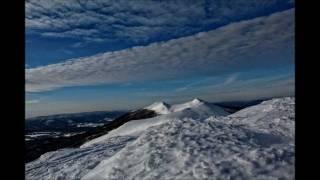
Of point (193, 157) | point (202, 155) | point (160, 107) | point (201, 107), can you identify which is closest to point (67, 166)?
point (193, 157)

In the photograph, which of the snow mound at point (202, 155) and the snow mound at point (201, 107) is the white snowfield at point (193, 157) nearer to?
the snow mound at point (202, 155)

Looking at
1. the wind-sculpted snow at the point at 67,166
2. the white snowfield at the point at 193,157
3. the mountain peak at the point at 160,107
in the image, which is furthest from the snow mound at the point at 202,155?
the mountain peak at the point at 160,107

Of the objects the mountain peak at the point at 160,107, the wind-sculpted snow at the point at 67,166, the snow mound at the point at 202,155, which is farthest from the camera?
the mountain peak at the point at 160,107

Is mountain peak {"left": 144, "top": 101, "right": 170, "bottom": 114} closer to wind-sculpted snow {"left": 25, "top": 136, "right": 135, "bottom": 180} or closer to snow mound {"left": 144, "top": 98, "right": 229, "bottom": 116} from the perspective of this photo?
snow mound {"left": 144, "top": 98, "right": 229, "bottom": 116}

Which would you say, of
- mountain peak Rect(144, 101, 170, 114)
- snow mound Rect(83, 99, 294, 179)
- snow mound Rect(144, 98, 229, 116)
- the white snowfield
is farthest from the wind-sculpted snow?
mountain peak Rect(144, 101, 170, 114)

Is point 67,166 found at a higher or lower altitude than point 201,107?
lower

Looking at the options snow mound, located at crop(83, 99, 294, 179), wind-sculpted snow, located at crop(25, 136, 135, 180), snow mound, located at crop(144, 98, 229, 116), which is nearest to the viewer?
snow mound, located at crop(83, 99, 294, 179)

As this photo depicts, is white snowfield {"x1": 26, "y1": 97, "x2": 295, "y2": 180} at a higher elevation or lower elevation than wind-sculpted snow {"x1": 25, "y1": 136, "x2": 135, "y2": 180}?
higher

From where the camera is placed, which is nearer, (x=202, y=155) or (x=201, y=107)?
(x=202, y=155)

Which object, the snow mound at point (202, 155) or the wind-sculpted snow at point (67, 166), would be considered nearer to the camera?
the snow mound at point (202, 155)

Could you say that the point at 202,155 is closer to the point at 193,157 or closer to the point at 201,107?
the point at 193,157

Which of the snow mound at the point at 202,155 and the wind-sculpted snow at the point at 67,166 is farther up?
the snow mound at the point at 202,155
